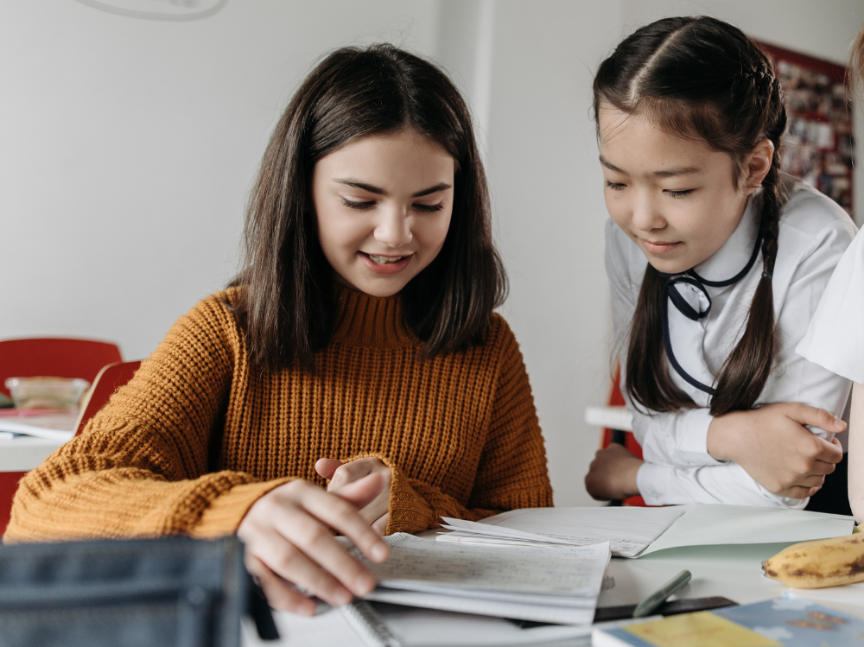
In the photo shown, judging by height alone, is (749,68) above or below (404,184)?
above

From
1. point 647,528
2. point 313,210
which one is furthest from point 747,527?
point 313,210

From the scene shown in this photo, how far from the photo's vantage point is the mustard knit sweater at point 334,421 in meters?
0.78

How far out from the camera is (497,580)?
53cm

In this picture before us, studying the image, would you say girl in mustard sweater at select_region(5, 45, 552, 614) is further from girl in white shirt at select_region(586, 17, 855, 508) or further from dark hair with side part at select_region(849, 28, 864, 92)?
dark hair with side part at select_region(849, 28, 864, 92)

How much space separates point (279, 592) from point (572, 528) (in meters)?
0.38

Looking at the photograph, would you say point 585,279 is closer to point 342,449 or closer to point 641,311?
point 641,311

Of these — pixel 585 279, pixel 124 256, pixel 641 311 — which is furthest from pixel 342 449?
pixel 585 279

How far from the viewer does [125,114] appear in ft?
8.34

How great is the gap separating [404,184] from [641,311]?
1.61ft

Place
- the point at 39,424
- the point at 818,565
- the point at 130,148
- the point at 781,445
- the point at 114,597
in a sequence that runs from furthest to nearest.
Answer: the point at 130,148
the point at 39,424
the point at 781,445
the point at 818,565
the point at 114,597

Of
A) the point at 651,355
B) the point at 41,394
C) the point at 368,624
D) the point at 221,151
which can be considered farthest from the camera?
the point at 221,151

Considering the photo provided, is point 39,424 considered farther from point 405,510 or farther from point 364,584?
point 364,584

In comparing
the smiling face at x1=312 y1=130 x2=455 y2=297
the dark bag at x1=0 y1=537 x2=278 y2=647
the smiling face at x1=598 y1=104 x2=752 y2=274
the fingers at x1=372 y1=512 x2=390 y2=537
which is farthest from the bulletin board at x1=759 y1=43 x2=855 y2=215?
the dark bag at x1=0 y1=537 x2=278 y2=647

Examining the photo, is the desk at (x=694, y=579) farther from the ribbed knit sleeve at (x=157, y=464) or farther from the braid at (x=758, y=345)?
the braid at (x=758, y=345)
